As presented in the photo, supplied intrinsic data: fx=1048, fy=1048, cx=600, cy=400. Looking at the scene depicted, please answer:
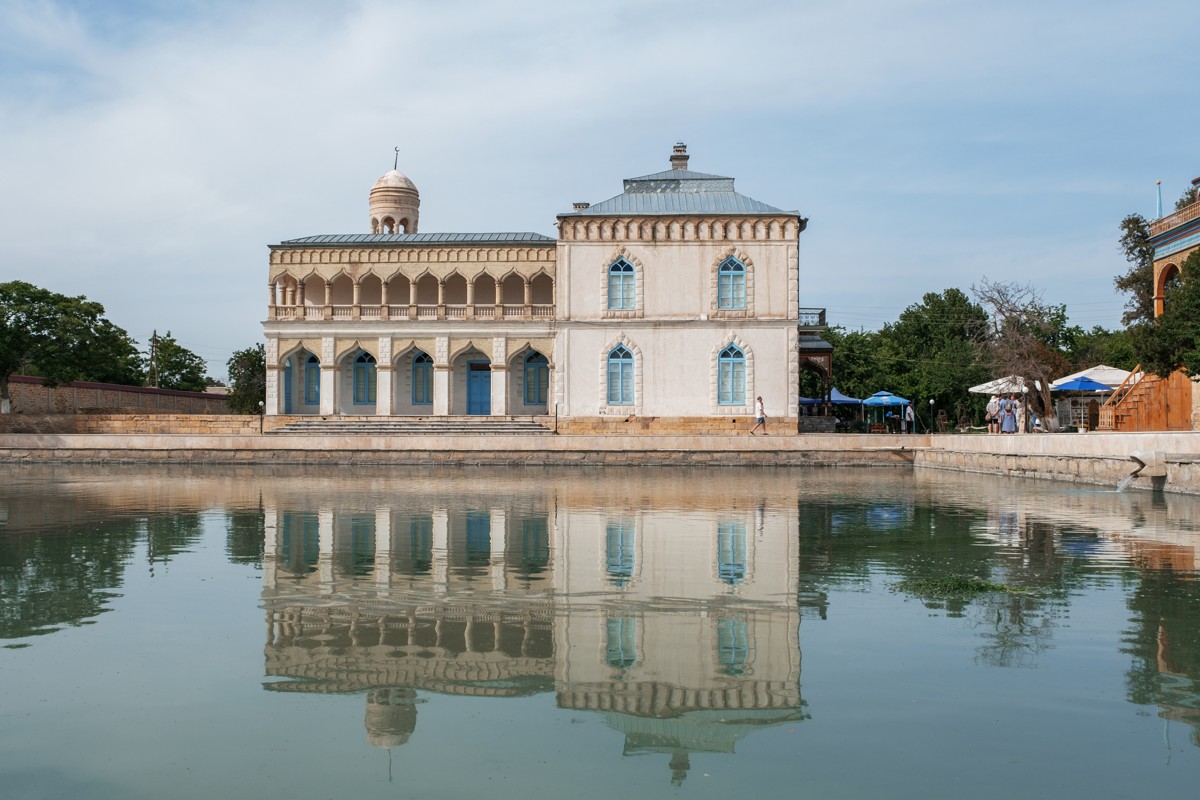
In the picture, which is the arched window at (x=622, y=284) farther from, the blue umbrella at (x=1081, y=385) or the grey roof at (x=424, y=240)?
the blue umbrella at (x=1081, y=385)

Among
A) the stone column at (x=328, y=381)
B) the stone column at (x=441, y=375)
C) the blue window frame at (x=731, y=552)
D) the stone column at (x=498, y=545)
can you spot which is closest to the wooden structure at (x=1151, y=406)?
the blue window frame at (x=731, y=552)

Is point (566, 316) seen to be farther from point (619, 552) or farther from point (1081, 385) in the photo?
point (619, 552)

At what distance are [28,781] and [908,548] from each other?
866 centimetres

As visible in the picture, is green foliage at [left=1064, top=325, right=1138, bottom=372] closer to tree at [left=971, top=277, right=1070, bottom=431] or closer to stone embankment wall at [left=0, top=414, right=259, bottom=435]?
tree at [left=971, top=277, right=1070, bottom=431]

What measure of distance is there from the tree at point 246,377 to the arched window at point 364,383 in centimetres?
1186

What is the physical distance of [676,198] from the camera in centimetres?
3341

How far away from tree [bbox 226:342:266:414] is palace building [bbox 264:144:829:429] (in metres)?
9.84

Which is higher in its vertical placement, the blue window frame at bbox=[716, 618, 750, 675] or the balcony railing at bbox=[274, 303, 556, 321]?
the balcony railing at bbox=[274, 303, 556, 321]

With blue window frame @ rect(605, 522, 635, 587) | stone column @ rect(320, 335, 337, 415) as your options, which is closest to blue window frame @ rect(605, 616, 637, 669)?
blue window frame @ rect(605, 522, 635, 587)

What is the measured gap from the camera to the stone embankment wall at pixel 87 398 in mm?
34750

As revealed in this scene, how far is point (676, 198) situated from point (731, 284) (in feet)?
11.5

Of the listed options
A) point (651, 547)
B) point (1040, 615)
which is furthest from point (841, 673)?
point (651, 547)

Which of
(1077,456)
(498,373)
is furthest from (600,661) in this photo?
(498,373)

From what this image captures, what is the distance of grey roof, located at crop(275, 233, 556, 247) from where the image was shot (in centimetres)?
3391
